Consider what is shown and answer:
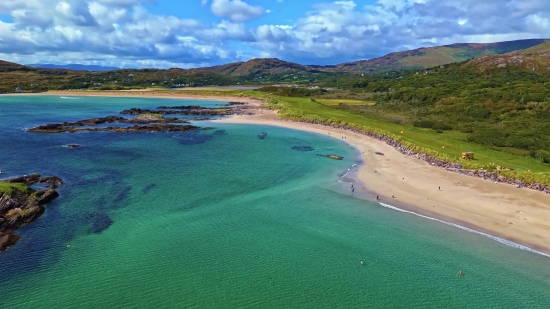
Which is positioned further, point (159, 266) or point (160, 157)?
point (160, 157)

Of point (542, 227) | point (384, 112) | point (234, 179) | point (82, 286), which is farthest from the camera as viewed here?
point (384, 112)

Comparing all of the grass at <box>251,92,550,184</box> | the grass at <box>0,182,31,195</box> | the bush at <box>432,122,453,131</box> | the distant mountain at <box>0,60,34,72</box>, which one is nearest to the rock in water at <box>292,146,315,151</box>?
the grass at <box>251,92,550,184</box>

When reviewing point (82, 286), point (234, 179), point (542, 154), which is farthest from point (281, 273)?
point (542, 154)

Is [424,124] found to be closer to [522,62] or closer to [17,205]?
[17,205]

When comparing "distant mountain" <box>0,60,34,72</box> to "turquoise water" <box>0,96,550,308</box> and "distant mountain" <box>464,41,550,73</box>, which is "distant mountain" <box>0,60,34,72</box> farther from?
"distant mountain" <box>464,41,550,73</box>

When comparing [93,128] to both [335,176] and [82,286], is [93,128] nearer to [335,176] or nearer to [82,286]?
[335,176]

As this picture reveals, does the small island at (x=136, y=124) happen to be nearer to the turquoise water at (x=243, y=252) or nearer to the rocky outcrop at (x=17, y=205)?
the turquoise water at (x=243, y=252)

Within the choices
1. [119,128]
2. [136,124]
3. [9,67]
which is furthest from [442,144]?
[9,67]
